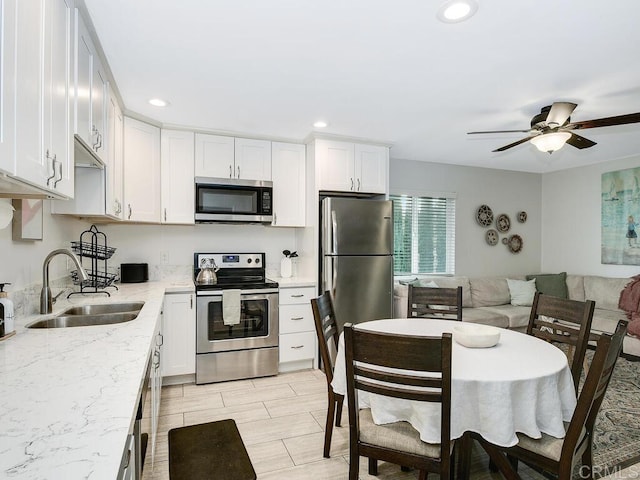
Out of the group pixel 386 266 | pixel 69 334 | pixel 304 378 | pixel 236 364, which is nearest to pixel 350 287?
pixel 386 266

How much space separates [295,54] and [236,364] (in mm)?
2697

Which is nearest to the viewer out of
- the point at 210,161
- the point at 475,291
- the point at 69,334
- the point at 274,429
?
the point at 69,334

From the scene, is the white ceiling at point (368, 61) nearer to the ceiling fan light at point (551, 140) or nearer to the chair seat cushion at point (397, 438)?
the ceiling fan light at point (551, 140)

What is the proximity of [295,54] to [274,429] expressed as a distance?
2.46 meters

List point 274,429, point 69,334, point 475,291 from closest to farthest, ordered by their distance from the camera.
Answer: point 69,334 → point 274,429 → point 475,291

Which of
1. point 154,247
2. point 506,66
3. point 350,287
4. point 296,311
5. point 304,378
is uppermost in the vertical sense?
point 506,66

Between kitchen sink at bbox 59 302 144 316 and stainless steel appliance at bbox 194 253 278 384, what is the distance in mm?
889

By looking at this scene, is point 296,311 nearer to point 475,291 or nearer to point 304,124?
point 304,124

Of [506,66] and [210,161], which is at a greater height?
[506,66]

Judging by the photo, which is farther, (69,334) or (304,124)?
(304,124)

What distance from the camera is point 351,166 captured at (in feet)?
12.7

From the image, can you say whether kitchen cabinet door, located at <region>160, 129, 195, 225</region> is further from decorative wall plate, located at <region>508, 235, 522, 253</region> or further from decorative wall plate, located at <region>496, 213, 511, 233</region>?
decorative wall plate, located at <region>508, 235, 522, 253</region>

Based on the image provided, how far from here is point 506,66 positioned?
7.34 feet

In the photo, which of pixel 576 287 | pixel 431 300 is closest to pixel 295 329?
pixel 431 300
